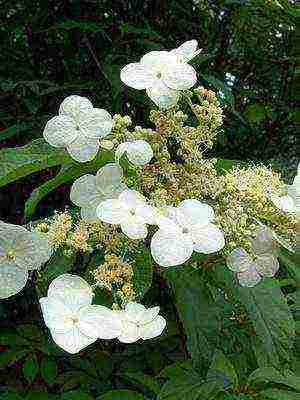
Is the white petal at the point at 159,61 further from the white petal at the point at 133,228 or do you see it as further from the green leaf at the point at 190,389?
the green leaf at the point at 190,389

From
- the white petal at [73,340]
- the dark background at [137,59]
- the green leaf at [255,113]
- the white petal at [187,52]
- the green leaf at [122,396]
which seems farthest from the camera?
the green leaf at [255,113]

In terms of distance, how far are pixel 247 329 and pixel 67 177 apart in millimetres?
489

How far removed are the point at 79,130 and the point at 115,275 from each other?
227 millimetres

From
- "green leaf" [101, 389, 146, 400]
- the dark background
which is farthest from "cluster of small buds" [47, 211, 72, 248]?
the dark background

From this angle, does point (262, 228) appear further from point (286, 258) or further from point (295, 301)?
point (295, 301)

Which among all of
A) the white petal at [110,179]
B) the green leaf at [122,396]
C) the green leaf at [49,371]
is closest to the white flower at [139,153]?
the white petal at [110,179]

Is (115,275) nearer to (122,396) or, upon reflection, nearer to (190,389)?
(190,389)

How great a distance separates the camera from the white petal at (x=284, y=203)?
3.78ft

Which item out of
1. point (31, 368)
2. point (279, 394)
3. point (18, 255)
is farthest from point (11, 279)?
point (31, 368)

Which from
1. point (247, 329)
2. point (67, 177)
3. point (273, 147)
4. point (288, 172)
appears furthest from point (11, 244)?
point (273, 147)

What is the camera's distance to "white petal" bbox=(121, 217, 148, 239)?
3.49ft

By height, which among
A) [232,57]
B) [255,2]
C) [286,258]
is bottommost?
[232,57]

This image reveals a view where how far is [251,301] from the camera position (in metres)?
1.22

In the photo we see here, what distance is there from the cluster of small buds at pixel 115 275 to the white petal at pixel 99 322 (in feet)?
0.10
